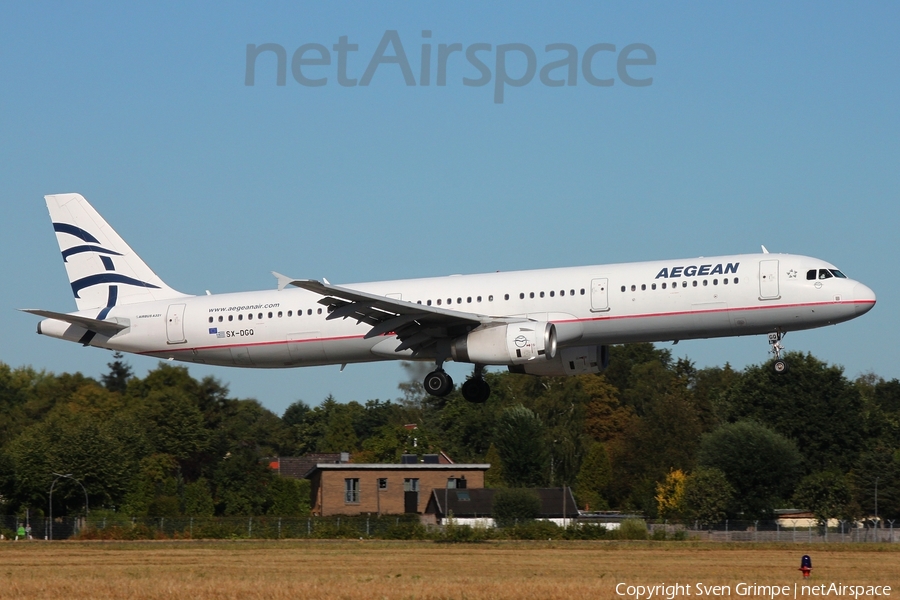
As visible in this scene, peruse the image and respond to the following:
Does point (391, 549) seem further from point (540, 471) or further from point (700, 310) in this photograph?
point (540, 471)

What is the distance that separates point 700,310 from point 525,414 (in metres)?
69.1

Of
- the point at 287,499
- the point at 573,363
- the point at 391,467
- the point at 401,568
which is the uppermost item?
the point at 573,363

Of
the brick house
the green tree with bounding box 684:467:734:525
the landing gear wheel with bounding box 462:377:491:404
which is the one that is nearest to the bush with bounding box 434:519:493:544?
the landing gear wheel with bounding box 462:377:491:404

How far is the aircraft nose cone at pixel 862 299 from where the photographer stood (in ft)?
134

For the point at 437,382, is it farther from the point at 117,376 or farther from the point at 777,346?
the point at 117,376

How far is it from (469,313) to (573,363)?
15.1ft

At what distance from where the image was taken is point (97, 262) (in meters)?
51.4

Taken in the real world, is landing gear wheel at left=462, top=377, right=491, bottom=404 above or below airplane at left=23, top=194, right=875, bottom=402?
below

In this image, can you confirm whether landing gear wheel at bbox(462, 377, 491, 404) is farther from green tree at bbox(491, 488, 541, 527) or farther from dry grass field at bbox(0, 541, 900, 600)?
green tree at bbox(491, 488, 541, 527)

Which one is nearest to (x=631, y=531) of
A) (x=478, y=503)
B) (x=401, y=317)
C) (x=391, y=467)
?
(x=478, y=503)

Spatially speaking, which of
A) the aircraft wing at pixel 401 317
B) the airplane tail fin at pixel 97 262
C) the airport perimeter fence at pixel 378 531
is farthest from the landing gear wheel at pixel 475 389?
the airport perimeter fence at pixel 378 531

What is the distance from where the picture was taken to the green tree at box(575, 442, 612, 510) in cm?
11225

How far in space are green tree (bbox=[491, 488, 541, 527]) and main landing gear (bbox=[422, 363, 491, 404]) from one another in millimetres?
32737

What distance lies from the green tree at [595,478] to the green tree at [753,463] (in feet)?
67.9
